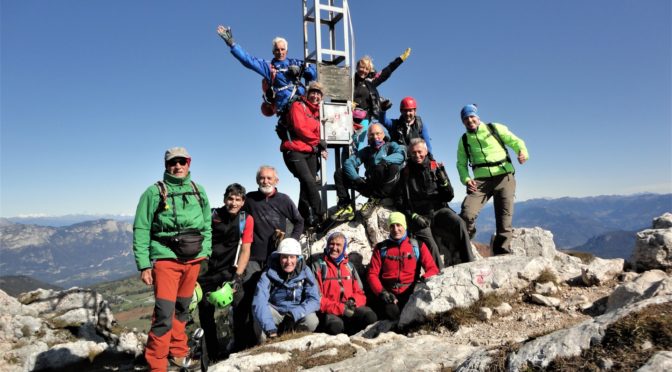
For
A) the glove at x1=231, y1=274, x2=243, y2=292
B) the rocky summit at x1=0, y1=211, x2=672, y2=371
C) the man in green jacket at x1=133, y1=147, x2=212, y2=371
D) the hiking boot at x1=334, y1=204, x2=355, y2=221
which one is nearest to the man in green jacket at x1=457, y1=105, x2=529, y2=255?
the rocky summit at x1=0, y1=211, x2=672, y2=371

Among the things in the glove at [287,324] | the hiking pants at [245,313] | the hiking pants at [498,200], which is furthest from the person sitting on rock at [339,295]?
the hiking pants at [498,200]

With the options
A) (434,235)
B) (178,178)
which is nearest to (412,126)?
(434,235)

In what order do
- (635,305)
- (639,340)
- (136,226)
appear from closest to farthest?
(639,340)
(635,305)
(136,226)

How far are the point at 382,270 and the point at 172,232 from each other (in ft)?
16.0

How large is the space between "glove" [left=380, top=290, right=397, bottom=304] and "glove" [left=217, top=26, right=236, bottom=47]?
8.39 meters

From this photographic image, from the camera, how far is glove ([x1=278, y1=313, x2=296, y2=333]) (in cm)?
791

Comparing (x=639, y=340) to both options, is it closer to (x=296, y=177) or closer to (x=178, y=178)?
(x=178, y=178)

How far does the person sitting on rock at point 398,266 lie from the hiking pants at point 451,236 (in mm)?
1147

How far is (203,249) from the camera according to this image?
690cm

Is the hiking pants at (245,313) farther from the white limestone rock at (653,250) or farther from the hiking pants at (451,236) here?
the white limestone rock at (653,250)

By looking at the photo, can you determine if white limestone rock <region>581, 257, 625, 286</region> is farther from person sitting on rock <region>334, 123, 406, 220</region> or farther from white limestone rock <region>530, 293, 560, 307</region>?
person sitting on rock <region>334, 123, 406, 220</region>

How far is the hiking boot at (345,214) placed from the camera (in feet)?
39.4

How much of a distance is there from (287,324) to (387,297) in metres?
2.28

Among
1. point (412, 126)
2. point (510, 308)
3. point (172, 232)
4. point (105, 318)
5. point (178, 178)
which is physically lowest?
point (105, 318)
